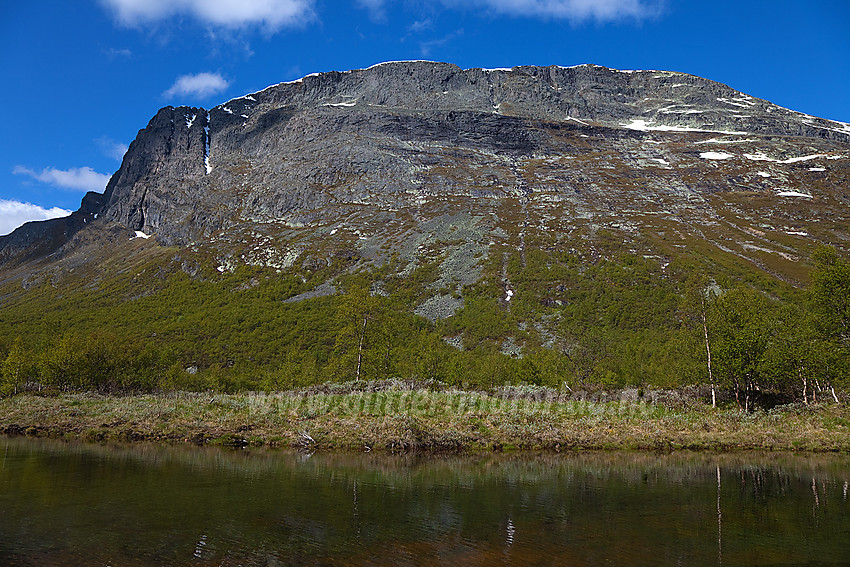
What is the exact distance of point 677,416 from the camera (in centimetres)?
3722

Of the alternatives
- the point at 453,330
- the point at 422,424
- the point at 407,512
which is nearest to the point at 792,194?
the point at 453,330

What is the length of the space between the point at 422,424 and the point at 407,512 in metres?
15.0

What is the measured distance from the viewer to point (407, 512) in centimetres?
1521

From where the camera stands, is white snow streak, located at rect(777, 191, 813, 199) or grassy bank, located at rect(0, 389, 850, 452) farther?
white snow streak, located at rect(777, 191, 813, 199)

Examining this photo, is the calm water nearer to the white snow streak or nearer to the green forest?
the green forest

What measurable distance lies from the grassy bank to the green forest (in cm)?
733

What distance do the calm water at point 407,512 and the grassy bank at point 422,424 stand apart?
4456mm

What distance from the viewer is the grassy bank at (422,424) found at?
28.9 meters

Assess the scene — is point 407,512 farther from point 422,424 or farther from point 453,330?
point 453,330

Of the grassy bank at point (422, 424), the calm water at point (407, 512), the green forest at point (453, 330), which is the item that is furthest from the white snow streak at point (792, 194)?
the calm water at point (407, 512)

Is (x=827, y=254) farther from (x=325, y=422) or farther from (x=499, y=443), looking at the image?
(x=325, y=422)

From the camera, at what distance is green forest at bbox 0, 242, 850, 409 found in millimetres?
42281

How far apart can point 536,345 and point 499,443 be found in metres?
80.6

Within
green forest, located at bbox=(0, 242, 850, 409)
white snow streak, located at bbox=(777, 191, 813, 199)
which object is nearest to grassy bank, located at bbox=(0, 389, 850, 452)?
green forest, located at bbox=(0, 242, 850, 409)
